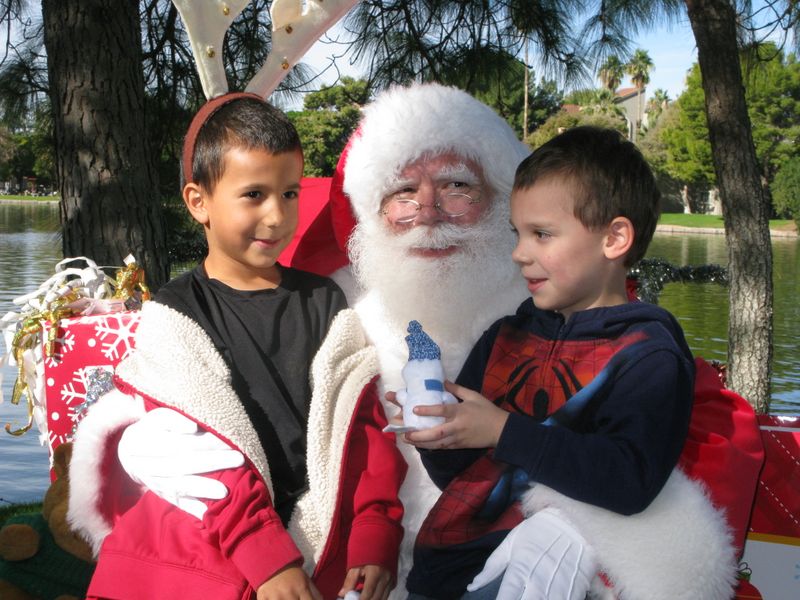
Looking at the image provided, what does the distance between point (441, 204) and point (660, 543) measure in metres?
1.07

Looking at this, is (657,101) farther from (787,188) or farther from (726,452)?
(726,452)

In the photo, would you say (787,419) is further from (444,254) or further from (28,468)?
(28,468)

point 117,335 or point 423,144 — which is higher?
point 423,144

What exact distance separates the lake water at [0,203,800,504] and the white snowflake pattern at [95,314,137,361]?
2.52m

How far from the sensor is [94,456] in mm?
1983

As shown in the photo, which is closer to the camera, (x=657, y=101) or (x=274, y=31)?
(x=274, y=31)

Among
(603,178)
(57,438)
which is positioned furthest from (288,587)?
(57,438)

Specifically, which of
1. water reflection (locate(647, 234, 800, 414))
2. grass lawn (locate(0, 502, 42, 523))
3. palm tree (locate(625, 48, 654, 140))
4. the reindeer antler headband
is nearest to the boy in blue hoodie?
the reindeer antler headband

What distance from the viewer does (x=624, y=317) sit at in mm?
1619

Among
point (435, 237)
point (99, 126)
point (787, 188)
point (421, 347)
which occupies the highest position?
point (787, 188)

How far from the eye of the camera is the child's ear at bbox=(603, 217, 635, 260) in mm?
1635

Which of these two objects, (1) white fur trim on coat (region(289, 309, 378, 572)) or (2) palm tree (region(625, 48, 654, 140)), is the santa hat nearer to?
(1) white fur trim on coat (region(289, 309, 378, 572))

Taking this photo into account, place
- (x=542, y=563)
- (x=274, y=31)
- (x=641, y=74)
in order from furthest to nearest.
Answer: (x=641, y=74)
(x=274, y=31)
(x=542, y=563)

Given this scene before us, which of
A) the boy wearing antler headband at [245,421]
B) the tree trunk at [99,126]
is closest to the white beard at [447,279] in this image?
the boy wearing antler headband at [245,421]
